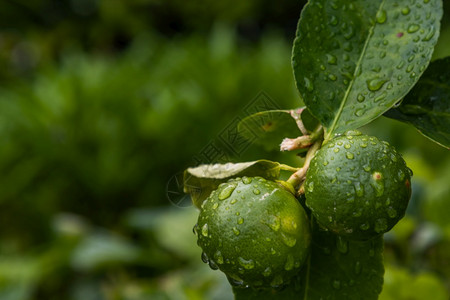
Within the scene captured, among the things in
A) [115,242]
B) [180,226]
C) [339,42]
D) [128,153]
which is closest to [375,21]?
[339,42]

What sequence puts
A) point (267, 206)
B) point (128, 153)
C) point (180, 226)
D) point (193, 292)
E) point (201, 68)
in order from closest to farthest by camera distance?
1. point (267, 206)
2. point (193, 292)
3. point (180, 226)
4. point (128, 153)
5. point (201, 68)

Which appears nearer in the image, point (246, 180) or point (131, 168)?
point (246, 180)

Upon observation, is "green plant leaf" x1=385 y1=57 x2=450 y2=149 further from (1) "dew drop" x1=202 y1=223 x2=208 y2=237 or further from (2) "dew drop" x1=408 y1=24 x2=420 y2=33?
(1) "dew drop" x1=202 y1=223 x2=208 y2=237

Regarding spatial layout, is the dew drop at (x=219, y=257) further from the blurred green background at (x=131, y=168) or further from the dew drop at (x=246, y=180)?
the blurred green background at (x=131, y=168)

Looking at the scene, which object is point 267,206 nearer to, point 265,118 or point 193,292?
point 265,118

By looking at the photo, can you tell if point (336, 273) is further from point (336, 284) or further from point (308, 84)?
point (308, 84)

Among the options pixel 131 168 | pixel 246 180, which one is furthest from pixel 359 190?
pixel 131 168

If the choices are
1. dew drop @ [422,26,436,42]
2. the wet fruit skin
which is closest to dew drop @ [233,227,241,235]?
the wet fruit skin
